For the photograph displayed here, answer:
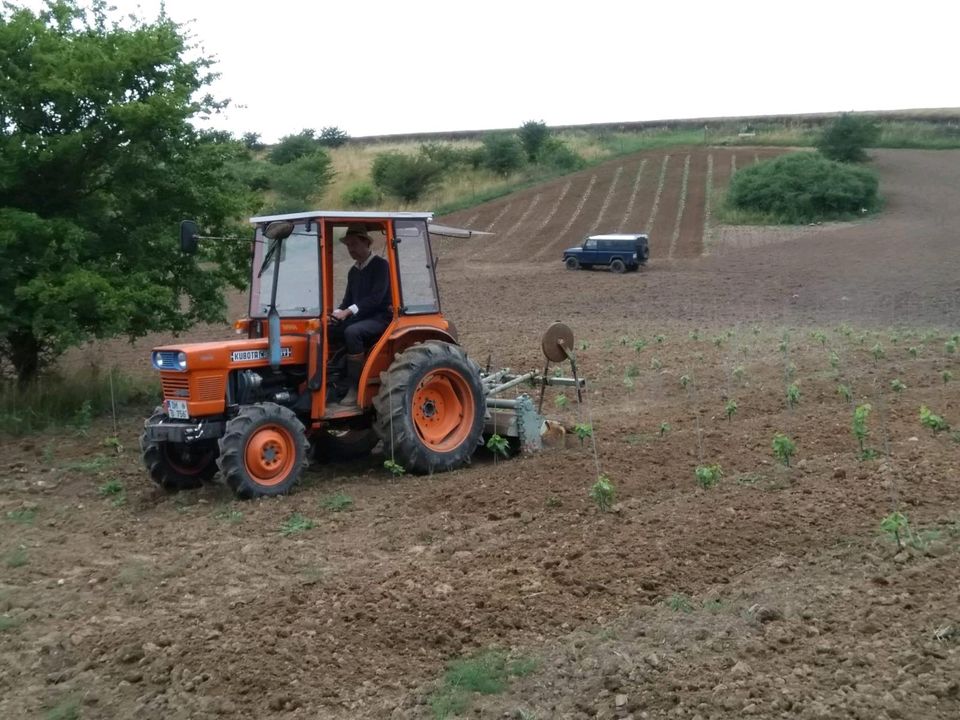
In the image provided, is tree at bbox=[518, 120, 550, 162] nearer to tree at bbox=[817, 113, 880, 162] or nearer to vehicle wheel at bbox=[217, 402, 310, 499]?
tree at bbox=[817, 113, 880, 162]

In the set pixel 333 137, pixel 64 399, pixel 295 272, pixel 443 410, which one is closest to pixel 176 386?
pixel 295 272

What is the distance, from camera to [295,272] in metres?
9.55

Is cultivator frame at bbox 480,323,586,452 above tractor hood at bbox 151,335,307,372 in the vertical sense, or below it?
below

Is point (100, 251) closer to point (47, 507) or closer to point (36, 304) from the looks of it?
point (36, 304)

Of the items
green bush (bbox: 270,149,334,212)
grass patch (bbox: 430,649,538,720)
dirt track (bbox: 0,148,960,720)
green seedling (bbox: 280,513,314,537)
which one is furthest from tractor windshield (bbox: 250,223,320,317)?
green bush (bbox: 270,149,334,212)

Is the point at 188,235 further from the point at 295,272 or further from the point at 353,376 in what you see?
the point at 353,376

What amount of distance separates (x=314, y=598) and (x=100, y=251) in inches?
303

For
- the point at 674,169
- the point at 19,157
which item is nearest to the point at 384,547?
the point at 19,157

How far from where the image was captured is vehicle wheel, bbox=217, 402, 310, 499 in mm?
8703

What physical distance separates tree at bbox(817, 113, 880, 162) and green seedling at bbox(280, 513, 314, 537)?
4066cm

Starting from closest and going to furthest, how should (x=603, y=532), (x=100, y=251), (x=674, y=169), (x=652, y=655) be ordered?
(x=652, y=655)
(x=603, y=532)
(x=100, y=251)
(x=674, y=169)

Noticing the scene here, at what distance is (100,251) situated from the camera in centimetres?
1276

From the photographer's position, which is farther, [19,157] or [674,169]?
[674,169]

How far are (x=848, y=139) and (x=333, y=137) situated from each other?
123 ft
